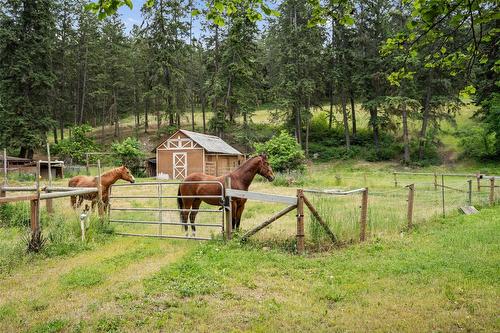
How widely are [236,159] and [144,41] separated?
54.2 ft

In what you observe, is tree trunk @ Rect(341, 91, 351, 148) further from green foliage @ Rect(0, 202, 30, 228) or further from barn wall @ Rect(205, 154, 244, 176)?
green foliage @ Rect(0, 202, 30, 228)

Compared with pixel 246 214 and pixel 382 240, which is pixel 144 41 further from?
pixel 382 240

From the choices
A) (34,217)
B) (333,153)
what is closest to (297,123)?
(333,153)

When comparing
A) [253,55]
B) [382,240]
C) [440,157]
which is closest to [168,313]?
[382,240]

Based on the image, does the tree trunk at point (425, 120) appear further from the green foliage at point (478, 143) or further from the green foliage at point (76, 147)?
the green foliage at point (76, 147)

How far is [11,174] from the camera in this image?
26.5 metres

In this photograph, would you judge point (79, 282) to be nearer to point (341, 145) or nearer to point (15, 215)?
point (15, 215)

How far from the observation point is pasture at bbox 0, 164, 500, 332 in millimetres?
4309

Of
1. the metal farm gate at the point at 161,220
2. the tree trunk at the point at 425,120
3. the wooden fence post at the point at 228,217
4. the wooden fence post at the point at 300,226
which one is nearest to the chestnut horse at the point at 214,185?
the metal farm gate at the point at 161,220

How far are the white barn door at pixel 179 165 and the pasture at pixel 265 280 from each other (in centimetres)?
2100

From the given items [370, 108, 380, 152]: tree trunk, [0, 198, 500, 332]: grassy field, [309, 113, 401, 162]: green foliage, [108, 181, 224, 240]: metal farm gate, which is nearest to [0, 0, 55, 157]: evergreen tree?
[108, 181, 224, 240]: metal farm gate

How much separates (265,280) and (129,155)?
93.5 ft

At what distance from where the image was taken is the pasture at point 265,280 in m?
4.31

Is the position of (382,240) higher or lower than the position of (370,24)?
lower
